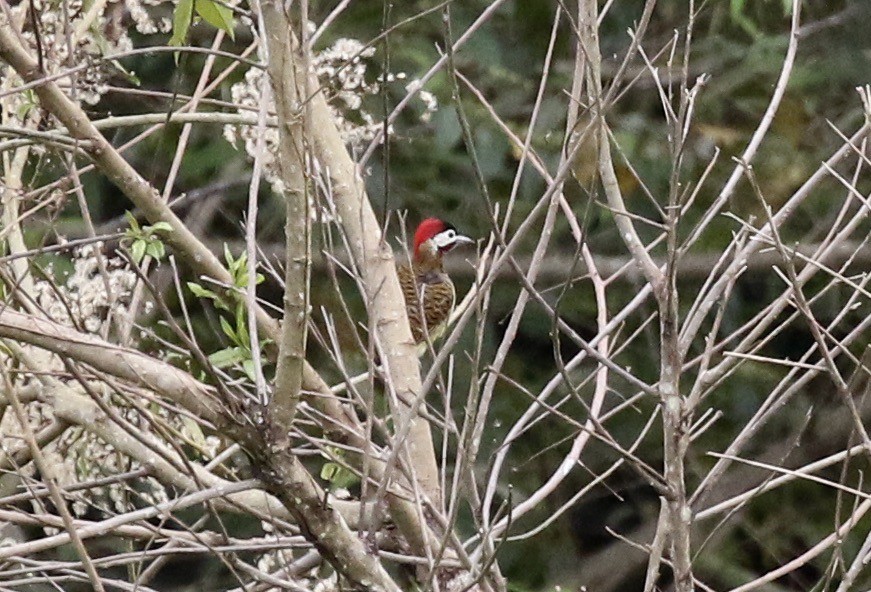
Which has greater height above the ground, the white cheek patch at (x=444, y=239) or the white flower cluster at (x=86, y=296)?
the white flower cluster at (x=86, y=296)

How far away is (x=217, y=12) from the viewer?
2061 mm

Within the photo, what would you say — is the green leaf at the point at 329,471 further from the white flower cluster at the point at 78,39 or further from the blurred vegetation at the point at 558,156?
the blurred vegetation at the point at 558,156

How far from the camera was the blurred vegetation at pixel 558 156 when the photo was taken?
430 centimetres

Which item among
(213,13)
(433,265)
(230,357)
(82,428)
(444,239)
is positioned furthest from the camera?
(433,265)

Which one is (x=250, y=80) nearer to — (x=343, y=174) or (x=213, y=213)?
(x=343, y=174)

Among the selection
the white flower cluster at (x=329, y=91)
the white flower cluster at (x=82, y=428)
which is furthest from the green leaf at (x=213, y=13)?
the white flower cluster at (x=82, y=428)

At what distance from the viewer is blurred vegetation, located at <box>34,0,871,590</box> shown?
4301mm

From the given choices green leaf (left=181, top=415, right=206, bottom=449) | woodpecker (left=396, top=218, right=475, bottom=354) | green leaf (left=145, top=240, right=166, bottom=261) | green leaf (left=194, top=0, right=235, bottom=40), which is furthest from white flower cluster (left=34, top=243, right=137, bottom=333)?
woodpecker (left=396, top=218, right=475, bottom=354)

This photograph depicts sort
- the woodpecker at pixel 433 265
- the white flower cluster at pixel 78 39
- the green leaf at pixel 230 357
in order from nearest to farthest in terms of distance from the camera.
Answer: the green leaf at pixel 230 357 < the white flower cluster at pixel 78 39 < the woodpecker at pixel 433 265

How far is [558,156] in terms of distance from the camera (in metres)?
4.38

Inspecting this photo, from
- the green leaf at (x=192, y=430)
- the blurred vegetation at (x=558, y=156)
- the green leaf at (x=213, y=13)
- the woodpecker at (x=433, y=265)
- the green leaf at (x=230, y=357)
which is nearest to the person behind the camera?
the green leaf at (x=213, y=13)

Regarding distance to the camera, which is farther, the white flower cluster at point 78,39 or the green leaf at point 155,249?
the white flower cluster at point 78,39

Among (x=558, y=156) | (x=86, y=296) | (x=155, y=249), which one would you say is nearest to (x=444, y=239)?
(x=558, y=156)

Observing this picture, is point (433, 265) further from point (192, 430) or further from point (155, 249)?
point (155, 249)
